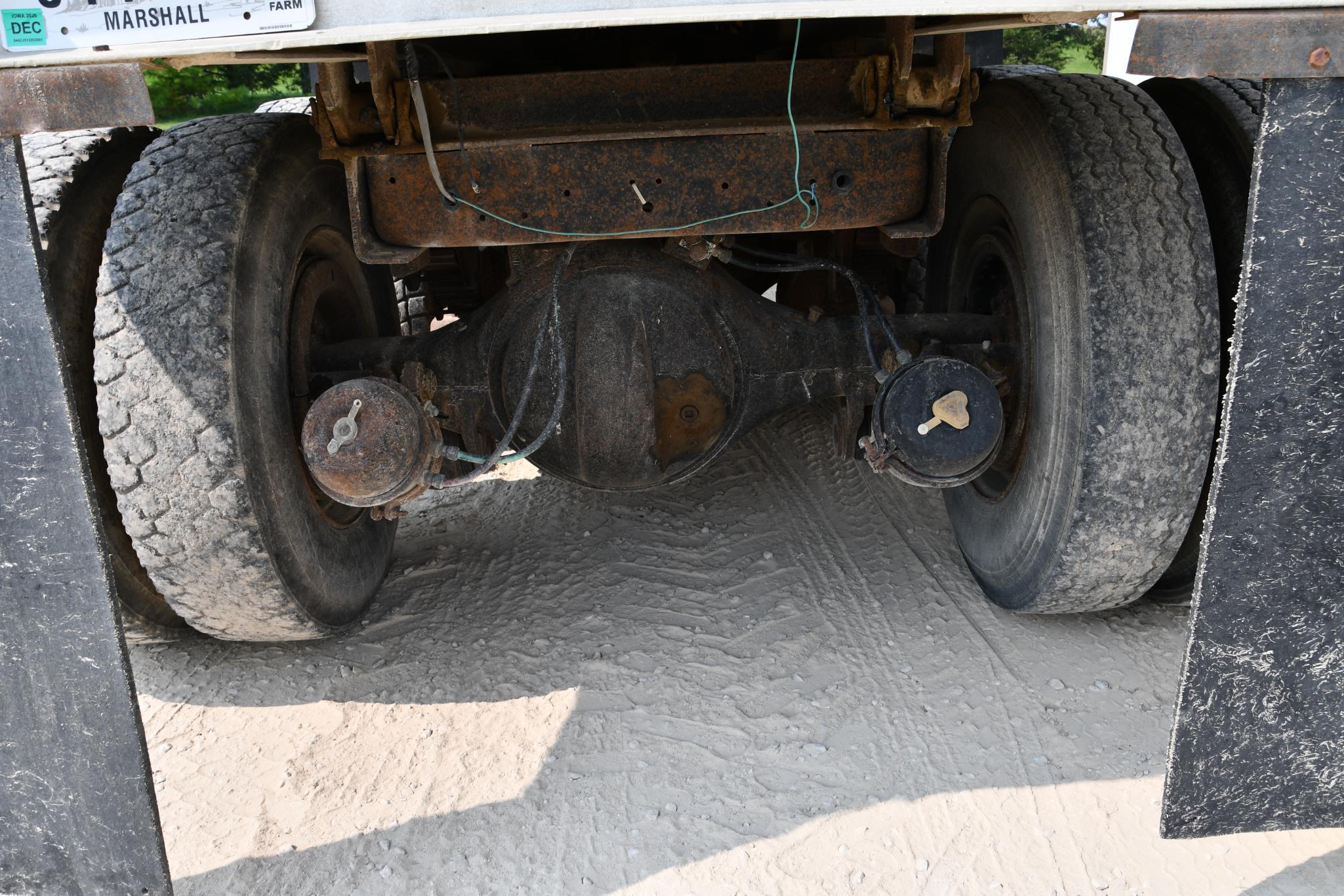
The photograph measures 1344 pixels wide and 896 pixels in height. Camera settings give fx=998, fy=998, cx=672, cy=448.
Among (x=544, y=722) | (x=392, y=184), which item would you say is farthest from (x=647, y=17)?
(x=544, y=722)

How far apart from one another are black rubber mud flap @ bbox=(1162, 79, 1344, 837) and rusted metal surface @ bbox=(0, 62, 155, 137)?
186 centimetres

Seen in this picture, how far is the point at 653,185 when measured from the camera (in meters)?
2.36

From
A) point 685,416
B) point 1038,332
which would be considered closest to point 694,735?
point 685,416

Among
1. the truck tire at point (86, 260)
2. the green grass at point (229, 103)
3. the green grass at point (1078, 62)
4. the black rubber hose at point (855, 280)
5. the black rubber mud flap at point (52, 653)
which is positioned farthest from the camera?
the green grass at point (1078, 62)

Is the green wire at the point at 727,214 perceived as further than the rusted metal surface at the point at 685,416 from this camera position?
No

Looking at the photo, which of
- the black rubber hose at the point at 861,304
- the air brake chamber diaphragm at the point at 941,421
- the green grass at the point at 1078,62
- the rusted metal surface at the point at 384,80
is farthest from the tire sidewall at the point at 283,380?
the green grass at the point at 1078,62

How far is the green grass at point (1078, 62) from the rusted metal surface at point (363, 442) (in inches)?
566

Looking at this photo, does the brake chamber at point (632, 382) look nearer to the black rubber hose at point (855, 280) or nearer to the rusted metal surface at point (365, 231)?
the black rubber hose at point (855, 280)

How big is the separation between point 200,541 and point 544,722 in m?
0.98

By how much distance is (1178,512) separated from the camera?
244 cm

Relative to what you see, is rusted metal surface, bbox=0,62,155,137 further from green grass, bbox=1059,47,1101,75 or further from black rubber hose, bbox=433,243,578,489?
green grass, bbox=1059,47,1101,75

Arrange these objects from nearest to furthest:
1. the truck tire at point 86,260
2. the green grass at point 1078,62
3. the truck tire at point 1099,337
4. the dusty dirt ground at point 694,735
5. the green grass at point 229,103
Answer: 1. the dusty dirt ground at point 694,735
2. the truck tire at point 1099,337
3. the truck tire at point 86,260
4. the green grass at point 229,103
5. the green grass at point 1078,62

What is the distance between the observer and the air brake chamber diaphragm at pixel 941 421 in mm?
2408

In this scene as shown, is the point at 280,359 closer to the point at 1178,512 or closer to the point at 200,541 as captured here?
the point at 200,541
